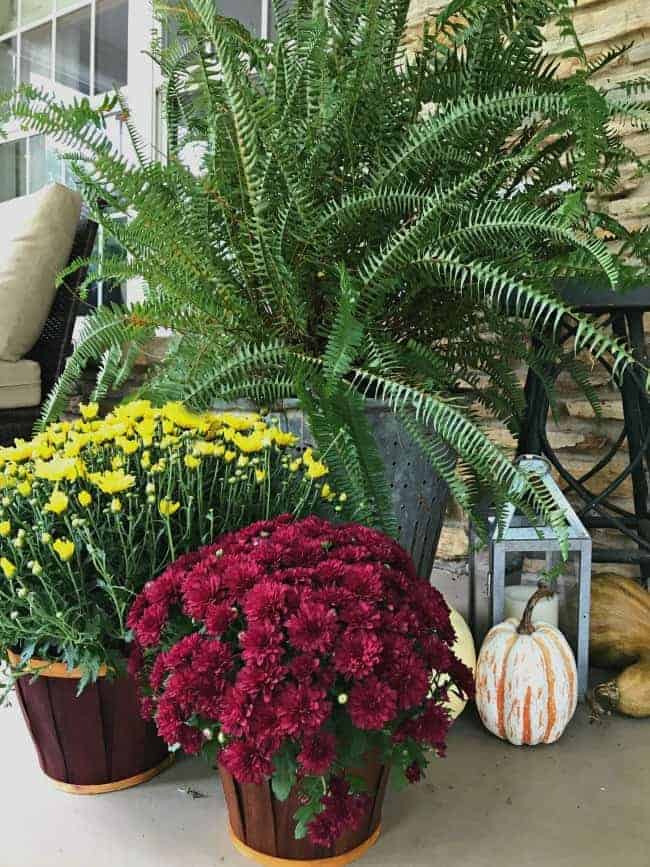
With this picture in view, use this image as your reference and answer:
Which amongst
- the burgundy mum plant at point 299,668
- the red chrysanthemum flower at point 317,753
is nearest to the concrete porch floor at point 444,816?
the burgundy mum plant at point 299,668

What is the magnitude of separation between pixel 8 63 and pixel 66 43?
42 cm

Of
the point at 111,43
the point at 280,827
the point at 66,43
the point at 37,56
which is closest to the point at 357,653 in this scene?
the point at 280,827

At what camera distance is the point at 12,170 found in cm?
299

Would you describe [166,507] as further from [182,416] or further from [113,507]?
[182,416]

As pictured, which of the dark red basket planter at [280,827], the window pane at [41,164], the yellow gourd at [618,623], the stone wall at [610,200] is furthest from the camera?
the window pane at [41,164]

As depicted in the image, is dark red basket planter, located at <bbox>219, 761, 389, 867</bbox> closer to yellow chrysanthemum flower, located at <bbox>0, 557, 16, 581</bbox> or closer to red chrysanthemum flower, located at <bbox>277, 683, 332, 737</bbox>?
red chrysanthemum flower, located at <bbox>277, 683, 332, 737</bbox>

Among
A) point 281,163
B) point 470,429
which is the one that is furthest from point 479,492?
point 281,163

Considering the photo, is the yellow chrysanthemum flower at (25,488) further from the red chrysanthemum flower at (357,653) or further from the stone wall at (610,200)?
the stone wall at (610,200)

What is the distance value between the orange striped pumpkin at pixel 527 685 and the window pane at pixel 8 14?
3.25 m

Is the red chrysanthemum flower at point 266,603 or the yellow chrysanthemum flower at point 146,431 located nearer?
the red chrysanthemum flower at point 266,603

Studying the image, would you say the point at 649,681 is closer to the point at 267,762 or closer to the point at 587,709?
the point at 587,709

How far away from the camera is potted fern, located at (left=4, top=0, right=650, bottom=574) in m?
0.86

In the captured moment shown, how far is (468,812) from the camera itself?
82cm

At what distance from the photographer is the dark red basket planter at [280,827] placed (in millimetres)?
681
